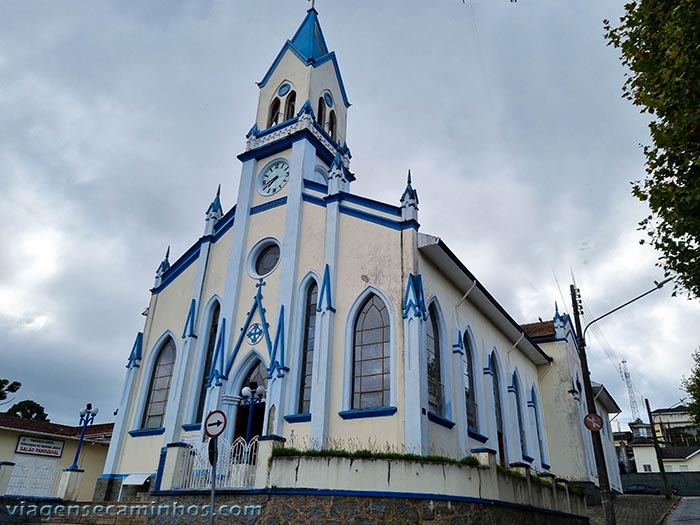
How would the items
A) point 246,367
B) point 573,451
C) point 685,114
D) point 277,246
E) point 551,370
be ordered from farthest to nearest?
point 551,370 < point 573,451 < point 277,246 < point 246,367 < point 685,114

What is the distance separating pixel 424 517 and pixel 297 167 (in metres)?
13.2

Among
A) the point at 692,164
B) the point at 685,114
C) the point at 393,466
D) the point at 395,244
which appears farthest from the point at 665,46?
the point at 393,466

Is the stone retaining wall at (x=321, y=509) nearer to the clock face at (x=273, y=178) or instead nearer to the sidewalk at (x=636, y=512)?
the sidewalk at (x=636, y=512)

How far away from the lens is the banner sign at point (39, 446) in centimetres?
2214

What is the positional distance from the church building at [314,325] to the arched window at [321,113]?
64mm

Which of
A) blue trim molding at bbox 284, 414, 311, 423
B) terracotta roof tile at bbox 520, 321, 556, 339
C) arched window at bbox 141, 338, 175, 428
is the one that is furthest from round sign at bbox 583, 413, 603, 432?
terracotta roof tile at bbox 520, 321, 556, 339

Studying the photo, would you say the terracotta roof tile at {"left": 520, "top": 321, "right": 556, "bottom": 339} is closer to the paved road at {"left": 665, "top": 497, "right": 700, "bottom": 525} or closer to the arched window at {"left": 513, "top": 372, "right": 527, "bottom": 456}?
the arched window at {"left": 513, "top": 372, "right": 527, "bottom": 456}

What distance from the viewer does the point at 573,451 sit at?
26.7 m

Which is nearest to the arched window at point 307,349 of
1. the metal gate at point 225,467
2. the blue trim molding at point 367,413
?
the blue trim molding at point 367,413

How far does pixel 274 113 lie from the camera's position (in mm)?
23984

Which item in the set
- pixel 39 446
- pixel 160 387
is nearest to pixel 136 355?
pixel 160 387

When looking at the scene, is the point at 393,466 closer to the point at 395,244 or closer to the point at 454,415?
the point at 454,415

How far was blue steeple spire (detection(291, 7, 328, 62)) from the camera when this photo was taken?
979 inches

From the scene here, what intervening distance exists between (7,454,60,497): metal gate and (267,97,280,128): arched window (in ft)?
50.1
